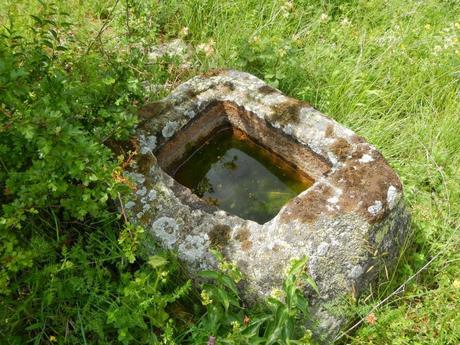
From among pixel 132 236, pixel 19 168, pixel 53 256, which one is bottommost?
pixel 53 256

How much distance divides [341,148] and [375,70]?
137 centimetres

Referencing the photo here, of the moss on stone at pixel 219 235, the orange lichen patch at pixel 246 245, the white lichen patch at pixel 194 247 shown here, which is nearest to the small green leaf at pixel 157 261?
the white lichen patch at pixel 194 247

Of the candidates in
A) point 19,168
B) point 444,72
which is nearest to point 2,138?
point 19,168

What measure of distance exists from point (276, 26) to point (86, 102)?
2.14m

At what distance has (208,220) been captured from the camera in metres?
2.36

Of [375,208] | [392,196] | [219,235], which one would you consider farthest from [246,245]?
[392,196]

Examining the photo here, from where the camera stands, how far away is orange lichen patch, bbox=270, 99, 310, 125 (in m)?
2.77

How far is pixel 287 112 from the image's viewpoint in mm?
2795

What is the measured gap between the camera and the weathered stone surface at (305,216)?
2207mm

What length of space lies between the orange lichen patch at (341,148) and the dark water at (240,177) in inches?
12.8

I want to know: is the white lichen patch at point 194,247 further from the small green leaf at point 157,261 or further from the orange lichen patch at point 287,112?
the orange lichen patch at point 287,112

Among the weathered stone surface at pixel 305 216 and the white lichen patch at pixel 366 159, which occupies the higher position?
the white lichen patch at pixel 366 159

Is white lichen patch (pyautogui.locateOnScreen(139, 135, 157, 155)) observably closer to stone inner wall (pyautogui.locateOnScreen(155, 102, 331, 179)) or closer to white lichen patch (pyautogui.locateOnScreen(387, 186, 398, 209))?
stone inner wall (pyautogui.locateOnScreen(155, 102, 331, 179))

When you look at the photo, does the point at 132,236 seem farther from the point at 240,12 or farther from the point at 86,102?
the point at 240,12
